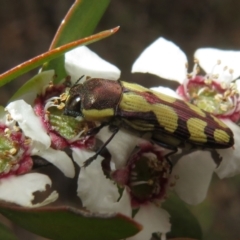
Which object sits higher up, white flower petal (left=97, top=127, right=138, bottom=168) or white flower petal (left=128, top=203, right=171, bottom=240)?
white flower petal (left=97, top=127, right=138, bottom=168)

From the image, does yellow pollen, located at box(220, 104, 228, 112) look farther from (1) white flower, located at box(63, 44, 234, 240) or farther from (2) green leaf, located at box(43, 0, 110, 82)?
(2) green leaf, located at box(43, 0, 110, 82)

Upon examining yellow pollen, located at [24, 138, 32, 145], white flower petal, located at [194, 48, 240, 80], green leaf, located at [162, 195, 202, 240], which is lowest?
green leaf, located at [162, 195, 202, 240]

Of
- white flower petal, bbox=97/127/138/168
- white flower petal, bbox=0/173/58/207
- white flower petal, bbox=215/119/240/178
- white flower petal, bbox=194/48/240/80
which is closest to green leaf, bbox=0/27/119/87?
white flower petal, bbox=0/173/58/207

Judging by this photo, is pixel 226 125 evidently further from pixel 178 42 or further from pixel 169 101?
pixel 178 42

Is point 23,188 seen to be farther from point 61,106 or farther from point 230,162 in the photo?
point 230,162

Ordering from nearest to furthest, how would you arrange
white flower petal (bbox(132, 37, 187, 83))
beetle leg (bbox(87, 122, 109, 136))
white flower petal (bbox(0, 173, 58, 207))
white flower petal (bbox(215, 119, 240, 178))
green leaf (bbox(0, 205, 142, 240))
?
green leaf (bbox(0, 205, 142, 240)), white flower petal (bbox(0, 173, 58, 207)), beetle leg (bbox(87, 122, 109, 136)), white flower petal (bbox(215, 119, 240, 178)), white flower petal (bbox(132, 37, 187, 83))

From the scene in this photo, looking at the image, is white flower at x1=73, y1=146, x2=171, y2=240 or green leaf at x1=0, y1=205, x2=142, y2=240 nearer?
green leaf at x1=0, y1=205, x2=142, y2=240

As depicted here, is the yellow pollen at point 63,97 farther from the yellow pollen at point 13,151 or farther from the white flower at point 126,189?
the yellow pollen at point 13,151
